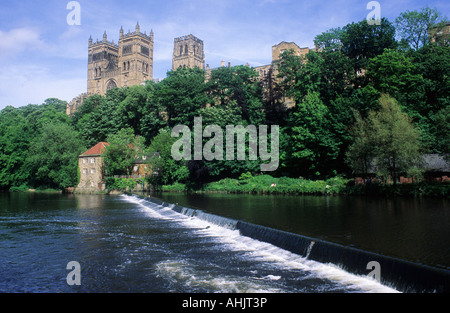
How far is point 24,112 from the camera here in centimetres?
10831

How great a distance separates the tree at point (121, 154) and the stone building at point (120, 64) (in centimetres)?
7583

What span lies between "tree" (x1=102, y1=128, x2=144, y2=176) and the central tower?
255 feet

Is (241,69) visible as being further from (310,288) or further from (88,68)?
(88,68)

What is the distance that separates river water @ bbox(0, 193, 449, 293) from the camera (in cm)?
848

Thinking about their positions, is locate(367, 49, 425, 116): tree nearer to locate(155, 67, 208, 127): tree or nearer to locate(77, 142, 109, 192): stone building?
locate(155, 67, 208, 127): tree

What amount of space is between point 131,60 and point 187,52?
2130 cm

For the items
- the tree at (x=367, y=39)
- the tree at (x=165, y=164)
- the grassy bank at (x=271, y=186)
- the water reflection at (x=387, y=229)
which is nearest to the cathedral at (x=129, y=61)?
the tree at (x=165, y=164)

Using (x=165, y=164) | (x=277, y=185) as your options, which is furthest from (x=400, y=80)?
(x=165, y=164)

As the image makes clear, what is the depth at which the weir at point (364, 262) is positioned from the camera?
7300 mm

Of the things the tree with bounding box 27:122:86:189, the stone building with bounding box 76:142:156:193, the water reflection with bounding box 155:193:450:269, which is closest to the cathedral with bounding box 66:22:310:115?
the tree with bounding box 27:122:86:189

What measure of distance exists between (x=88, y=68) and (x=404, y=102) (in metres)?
133

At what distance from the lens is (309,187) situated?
38188 mm

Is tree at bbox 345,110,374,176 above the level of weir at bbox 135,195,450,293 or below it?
above
